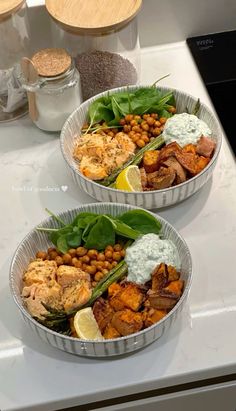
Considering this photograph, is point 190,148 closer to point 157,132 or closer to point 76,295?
point 157,132

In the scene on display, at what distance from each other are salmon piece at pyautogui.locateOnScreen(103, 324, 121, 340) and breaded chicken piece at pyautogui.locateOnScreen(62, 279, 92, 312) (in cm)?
6

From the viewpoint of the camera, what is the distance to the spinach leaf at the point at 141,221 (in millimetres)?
1090

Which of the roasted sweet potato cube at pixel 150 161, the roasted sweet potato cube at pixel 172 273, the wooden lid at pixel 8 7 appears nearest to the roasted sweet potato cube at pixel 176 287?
the roasted sweet potato cube at pixel 172 273

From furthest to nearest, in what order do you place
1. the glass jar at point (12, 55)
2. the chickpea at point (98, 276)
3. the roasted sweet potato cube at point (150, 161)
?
the glass jar at point (12, 55) < the roasted sweet potato cube at point (150, 161) < the chickpea at point (98, 276)

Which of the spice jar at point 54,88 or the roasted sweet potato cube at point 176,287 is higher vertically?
the spice jar at point 54,88

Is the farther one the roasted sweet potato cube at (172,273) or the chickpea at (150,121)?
the chickpea at (150,121)

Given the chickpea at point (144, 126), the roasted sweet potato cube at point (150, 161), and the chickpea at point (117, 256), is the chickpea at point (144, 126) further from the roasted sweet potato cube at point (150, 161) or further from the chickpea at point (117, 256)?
the chickpea at point (117, 256)

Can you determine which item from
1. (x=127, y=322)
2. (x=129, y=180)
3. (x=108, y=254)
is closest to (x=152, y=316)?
(x=127, y=322)

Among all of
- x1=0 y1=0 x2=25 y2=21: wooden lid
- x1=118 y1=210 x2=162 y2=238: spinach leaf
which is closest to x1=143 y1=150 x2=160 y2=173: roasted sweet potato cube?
x1=118 y1=210 x2=162 y2=238: spinach leaf

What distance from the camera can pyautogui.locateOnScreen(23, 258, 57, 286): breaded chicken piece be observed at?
1048 millimetres

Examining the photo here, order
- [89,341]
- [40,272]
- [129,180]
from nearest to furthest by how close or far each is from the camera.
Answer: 1. [89,341]
2. [40,272]
3. [129,180]

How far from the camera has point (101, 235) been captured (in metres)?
1.10

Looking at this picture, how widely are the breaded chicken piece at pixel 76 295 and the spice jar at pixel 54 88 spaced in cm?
37

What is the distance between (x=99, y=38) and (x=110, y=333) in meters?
0.57
